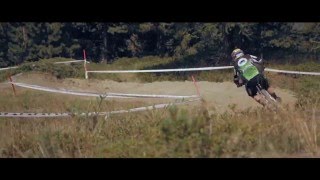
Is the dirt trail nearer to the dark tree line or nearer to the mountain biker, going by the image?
the mountain biker

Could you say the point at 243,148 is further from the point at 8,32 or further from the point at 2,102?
the point at 8,32

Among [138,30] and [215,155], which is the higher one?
[138,30]

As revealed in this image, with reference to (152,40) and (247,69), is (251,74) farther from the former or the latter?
(152,40)

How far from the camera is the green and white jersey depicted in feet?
35.2

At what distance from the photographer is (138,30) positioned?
93.9 ft

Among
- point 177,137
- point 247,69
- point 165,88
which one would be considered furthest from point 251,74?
point 165,88

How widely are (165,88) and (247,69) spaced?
7403mm

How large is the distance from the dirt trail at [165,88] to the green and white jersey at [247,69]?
3.84 ft

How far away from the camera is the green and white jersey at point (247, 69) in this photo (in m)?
10.7

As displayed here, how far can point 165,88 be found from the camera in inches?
709

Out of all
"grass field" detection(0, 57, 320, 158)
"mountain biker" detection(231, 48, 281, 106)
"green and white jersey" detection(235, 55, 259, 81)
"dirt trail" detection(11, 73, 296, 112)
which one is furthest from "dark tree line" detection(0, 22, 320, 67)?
"grass field" detection(0, 57, 320, 158)

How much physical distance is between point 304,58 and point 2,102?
1308cm

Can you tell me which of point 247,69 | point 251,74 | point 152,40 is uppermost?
point 152,40
